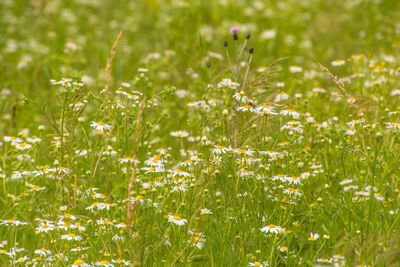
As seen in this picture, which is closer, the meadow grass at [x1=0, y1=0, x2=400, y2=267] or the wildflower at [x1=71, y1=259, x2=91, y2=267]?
the wildflower at [x1=71, y1=259, x2=91, y2=267]

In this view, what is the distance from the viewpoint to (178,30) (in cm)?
675

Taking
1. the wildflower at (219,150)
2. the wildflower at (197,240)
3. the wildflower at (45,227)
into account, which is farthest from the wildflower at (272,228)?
the wildflower at (45,227)

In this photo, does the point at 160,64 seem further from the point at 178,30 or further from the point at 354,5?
the point at 354,5

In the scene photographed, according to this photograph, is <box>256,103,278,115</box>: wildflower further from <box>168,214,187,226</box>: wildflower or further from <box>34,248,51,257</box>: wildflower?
<box>34,248,51,257</box>: wildflower

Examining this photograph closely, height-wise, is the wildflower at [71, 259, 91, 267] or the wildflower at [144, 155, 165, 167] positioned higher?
the wildflower at [144, 155, 165, 167]

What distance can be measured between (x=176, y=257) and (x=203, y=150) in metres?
0.96

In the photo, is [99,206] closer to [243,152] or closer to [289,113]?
[243,152]

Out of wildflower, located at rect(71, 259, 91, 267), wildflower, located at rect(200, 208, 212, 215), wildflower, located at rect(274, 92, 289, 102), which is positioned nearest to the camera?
wildflower, located at rect(71, 259, 91, 267)

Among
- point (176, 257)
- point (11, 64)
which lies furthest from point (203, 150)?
point (11, 64)

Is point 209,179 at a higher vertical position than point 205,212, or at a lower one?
higher

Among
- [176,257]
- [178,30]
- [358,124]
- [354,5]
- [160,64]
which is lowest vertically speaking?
[176,257]

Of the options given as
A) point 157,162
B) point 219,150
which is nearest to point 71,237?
point 157,162

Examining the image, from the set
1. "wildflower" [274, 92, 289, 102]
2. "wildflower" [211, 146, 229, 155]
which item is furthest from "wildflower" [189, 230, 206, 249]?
"wildflower" [274, 92, 289, 102]

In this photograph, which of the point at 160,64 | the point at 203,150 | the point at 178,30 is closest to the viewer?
the point at 203,150
